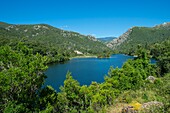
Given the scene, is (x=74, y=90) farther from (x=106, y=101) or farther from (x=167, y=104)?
(x=167, y=104)

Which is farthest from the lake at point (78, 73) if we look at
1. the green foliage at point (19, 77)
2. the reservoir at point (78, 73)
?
the green foliage at point (19, 77)

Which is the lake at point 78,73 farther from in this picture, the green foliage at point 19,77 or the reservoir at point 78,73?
the green foliage at point 19,77

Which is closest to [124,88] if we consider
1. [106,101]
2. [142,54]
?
[106,101]

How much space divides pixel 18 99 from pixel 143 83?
36636 mm

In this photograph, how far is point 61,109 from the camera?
3538 centimetres

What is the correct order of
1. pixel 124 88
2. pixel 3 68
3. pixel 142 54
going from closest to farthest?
1. pixel 3 68
2. pixel 124 88
3. pixel 142 54

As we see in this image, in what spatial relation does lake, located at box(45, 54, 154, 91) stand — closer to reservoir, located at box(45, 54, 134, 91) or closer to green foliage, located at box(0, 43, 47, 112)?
reservoir, located at box(45, 54, 134, 91)

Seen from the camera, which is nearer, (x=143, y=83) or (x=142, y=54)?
(x=143, y=83)

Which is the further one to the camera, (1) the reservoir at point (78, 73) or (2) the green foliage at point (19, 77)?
(1) the reservoir at point (78, 73)

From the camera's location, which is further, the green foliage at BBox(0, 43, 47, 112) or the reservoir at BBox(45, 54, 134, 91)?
the reservoir at BBox(45, 54, 134, 91)

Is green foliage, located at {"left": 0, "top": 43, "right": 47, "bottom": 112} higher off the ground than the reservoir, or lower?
higher

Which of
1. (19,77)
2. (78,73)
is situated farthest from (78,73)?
(19,77)

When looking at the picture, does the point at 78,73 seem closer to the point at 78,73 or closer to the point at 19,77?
the point at 78,73

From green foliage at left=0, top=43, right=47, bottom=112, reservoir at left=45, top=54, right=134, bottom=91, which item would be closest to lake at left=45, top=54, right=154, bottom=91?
reservoir at left=45, top=54, right=134, bottom=91
